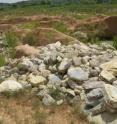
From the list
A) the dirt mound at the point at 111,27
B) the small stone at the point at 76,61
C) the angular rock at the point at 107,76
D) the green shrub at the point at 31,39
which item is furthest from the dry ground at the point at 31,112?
the dirt mound at the point at 111,27

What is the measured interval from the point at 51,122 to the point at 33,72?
2.15 m

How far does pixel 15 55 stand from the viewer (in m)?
11.5

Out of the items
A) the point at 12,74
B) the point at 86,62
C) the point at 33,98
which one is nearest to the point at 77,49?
the point at 86,62

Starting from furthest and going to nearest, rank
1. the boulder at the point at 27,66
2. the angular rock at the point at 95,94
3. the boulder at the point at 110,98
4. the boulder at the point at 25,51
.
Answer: the boulder at the point at 25,51
the boulder at the point at 27,66
the angular rock at the point at 95,94
the boulder at the point at 110,98

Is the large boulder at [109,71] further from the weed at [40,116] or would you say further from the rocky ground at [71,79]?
the weed at [40,116]

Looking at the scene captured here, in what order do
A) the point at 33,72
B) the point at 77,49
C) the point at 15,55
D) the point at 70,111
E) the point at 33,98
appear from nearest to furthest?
the point at 70,111 → the point at 33,98 → the point at 33,72 → the point at 77,49 → the point at 15,55

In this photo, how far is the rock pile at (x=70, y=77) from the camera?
7.15 m

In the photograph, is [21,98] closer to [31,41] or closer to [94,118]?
[94,118]

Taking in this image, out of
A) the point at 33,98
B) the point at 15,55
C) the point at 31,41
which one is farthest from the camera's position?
the point at 31,41

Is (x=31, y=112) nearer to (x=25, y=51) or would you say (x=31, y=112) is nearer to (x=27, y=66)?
(x=27, y=66)

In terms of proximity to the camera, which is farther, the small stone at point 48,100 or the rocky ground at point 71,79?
the small stone at point 48,100

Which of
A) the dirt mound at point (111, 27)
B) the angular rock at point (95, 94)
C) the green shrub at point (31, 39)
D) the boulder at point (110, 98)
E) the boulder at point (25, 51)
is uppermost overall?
the boulder at point (110, 98)

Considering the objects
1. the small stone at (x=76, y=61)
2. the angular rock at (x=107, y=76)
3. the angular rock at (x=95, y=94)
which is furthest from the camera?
the small stone at (x=76, y=61)

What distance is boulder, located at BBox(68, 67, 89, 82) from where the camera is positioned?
8.02 meters
